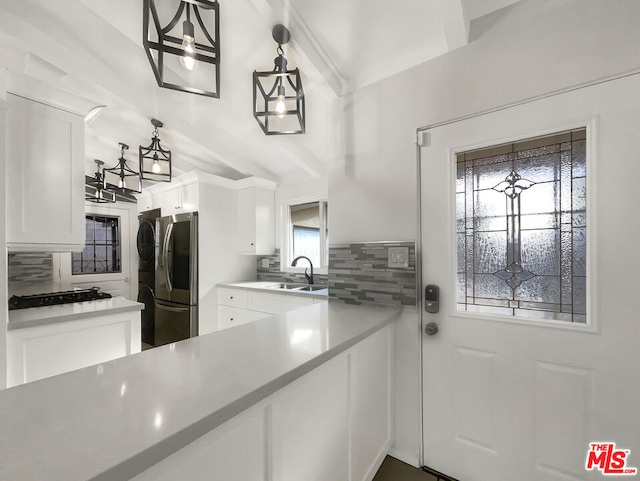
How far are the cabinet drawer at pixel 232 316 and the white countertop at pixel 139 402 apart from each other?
2.04 m

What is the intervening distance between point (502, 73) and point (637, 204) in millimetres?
788

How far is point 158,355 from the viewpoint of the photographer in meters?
0.90

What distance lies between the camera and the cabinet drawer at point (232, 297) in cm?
307

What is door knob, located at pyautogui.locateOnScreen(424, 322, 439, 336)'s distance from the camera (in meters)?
1.47

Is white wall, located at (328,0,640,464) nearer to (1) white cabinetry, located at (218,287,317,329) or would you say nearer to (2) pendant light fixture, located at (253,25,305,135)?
(2) pendant light fixture, located at (253,25,305,135)

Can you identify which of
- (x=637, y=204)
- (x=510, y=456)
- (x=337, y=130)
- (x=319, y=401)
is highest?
(x=337, y=130)

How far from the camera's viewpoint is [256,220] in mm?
3379

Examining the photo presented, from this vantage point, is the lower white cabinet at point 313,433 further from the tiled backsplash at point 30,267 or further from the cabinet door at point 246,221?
the tiled backsplash at point 30,267

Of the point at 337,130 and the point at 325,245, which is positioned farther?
the point at 325,245

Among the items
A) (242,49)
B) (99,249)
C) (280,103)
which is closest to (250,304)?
(280,103)

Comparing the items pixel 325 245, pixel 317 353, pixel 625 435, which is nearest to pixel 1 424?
pixel 317 353

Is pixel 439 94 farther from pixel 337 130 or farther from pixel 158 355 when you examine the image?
pixel 158 355

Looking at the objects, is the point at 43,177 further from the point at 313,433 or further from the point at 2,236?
the point at 313,433

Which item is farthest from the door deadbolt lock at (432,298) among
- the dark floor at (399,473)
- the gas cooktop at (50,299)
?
the gas cooktop at (50,299)
